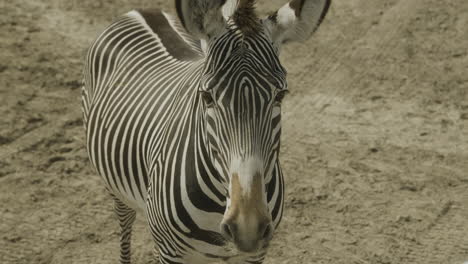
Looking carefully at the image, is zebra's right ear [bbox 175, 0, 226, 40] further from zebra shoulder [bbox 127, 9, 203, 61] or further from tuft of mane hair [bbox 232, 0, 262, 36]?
zebra shoulder [bbox 127, 9, 203, 61]

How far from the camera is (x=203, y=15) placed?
3535mm

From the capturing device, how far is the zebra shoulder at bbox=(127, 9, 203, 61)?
5.45 meters

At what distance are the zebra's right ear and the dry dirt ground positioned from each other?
3.29m

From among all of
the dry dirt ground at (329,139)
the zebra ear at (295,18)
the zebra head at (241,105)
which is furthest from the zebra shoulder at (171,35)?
the dry dirt ground at (329,139)

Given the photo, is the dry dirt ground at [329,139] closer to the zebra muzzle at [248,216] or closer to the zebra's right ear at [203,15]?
the zebra muzzle at [248,216]

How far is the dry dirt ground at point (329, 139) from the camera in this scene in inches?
258

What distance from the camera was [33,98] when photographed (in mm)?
8656

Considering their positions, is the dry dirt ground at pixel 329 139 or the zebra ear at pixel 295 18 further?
the dry dirt ground at pixel 329 139

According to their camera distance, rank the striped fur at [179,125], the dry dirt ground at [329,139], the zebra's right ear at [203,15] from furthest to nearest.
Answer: the dry dirt ground at [329,139] < the zebra's right ear at [203,15] < the striped fur at [179,125]

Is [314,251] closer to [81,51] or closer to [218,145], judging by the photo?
[218,145]

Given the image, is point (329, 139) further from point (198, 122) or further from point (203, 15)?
point (203, 15)

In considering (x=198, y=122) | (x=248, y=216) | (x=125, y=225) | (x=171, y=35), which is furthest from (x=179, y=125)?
(x=125, y=225)

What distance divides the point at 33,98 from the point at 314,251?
4316 millimetres

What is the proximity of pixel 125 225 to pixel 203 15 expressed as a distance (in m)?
2.96
